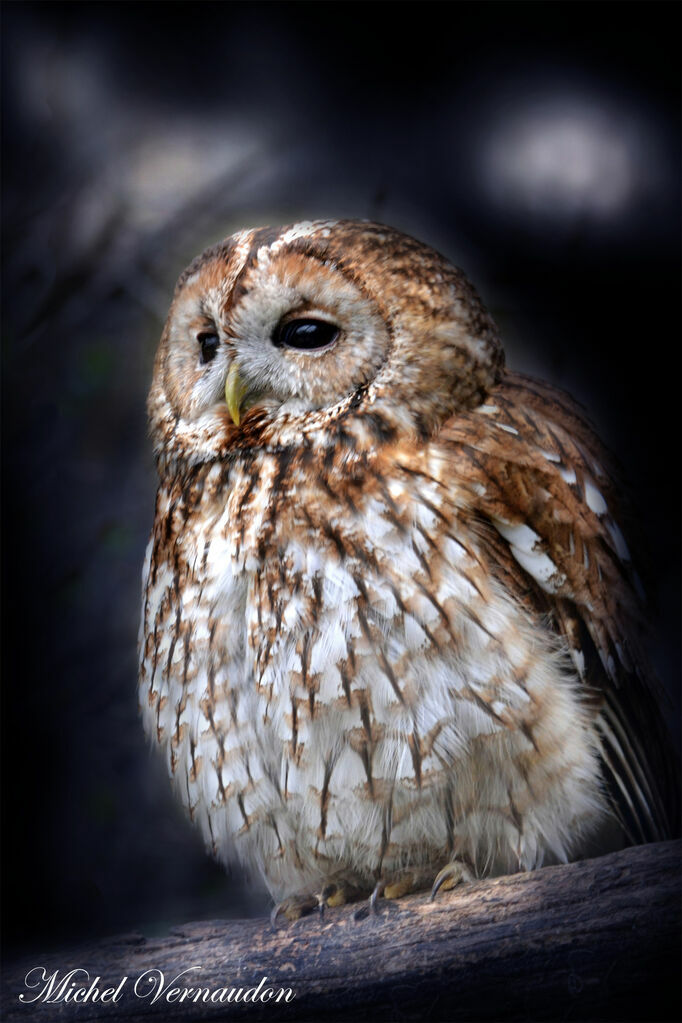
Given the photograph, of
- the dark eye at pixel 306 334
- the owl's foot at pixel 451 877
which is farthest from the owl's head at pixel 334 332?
the owl's foot at pixel 451 877

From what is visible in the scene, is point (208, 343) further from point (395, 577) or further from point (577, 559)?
point (577, 559)

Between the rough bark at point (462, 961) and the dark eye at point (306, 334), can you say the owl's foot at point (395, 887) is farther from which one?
the dark eye at point (306, 334)

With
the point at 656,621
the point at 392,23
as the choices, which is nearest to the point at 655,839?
the point at 656,621

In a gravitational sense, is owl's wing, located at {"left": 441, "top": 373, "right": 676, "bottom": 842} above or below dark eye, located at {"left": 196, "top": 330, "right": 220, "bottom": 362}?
below

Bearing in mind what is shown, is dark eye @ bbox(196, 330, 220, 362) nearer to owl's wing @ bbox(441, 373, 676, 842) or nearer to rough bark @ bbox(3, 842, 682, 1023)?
owl's wing @ bbox(441, 373, 676, 842)

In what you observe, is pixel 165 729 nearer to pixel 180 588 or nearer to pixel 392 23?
pixel 180 588

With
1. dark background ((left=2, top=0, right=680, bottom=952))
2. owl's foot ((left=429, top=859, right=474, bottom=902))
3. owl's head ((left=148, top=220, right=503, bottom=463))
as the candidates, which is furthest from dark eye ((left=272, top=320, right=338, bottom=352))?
owl's foot ((left=429, top=859, right=474, bottom=902))
